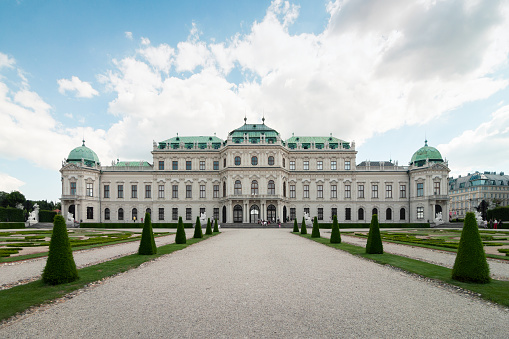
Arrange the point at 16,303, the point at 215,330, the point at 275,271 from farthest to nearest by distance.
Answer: the point at 275,271, the point at 16,303, the point at 215,330

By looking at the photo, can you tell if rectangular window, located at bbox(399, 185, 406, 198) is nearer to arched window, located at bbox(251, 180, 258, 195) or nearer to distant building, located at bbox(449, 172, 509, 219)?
arched window, located at bbox(251, 180, 258, 195)

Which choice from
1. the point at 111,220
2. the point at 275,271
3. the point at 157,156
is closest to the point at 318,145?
the point at 157,156

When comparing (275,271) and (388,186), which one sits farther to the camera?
(388,186)

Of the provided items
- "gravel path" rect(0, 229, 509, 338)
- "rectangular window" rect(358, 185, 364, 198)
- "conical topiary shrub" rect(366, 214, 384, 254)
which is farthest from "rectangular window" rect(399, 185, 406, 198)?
"gravel path" rect(0, 229, 509, 338)

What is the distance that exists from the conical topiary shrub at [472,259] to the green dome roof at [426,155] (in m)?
52.4

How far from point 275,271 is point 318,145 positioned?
50.2 meters

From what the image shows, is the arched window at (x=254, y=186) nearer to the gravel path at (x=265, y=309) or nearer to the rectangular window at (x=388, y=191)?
the rectangular window at (x=388, y=191)

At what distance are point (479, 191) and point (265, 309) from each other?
10463cm

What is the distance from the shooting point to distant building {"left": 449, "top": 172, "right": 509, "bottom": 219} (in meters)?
91.9

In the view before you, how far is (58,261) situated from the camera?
9.13 metres

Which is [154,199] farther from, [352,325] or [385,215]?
[352,325]

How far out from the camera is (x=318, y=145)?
2361 inches

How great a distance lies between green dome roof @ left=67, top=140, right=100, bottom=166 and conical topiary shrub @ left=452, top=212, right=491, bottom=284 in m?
57.6

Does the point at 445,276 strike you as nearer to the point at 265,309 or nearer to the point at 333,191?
the point at 265,309
